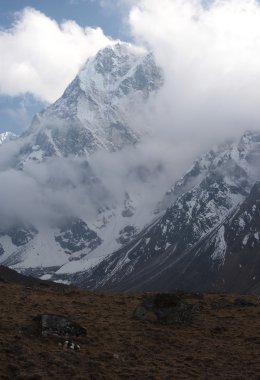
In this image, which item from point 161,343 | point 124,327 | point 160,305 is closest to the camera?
point 161,343

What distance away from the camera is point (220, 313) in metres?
44.4

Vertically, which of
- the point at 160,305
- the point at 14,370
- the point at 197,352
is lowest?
the point at 14,370

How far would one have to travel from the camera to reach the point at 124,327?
37688 millimetres

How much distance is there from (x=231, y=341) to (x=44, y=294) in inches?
786

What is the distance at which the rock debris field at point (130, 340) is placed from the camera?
29.1m

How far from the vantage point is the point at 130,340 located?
3462 cm

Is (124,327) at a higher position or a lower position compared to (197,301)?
lower

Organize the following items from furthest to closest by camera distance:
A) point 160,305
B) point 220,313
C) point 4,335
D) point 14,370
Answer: point 220,313
point 160,305
point 4,335
point 14,370

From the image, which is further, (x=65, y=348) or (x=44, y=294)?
(x=44, y=294)

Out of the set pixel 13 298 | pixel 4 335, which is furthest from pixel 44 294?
pixel 4 335

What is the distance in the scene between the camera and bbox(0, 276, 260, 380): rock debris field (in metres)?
29.1

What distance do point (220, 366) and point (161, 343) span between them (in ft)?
16.1

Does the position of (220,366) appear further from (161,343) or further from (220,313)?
(220,313)

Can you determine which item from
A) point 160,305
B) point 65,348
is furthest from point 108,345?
point 160,305
